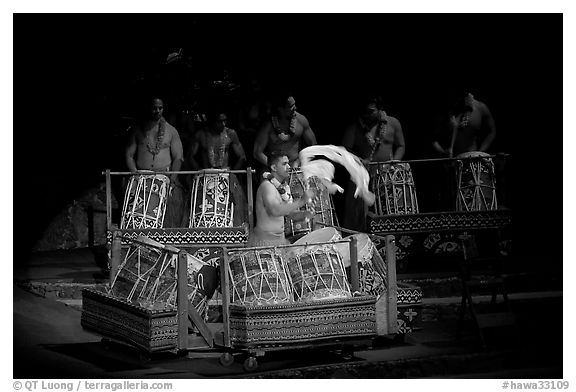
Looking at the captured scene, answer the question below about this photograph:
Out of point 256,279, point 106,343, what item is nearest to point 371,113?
point 256,279

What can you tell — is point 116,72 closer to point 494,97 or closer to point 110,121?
point 110,121

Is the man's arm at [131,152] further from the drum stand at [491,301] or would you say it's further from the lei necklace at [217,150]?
the drum stand at [491,301]

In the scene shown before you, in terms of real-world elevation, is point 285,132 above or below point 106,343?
above

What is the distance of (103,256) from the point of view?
43.7 feet

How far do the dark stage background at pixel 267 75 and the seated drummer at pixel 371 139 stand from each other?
44 cm

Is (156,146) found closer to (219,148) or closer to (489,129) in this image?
(219,148)

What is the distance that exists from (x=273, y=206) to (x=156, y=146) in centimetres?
196

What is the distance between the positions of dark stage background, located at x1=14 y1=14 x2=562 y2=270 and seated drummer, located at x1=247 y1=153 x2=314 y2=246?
80.5 inches

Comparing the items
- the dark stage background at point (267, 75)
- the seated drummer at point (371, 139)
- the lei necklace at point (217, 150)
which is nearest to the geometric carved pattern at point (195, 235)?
the lei necklace at point (217, 150)

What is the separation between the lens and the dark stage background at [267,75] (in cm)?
1314

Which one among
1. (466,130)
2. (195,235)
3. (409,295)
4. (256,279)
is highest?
(466,130)

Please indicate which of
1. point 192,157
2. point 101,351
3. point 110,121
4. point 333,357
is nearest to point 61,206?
point 110,121

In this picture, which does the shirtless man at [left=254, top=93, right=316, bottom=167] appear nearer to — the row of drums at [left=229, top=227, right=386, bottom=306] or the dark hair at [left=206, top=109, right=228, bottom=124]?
the dark hair at [left=206, top=109, right=228, bottom=124]

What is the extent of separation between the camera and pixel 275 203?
1112cm
